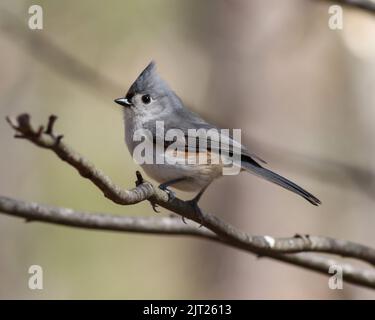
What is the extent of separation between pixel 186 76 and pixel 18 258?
3318 mm

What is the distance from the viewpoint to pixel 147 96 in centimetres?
408

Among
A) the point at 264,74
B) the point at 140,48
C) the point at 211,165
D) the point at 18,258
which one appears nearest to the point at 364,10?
the point at 211,165

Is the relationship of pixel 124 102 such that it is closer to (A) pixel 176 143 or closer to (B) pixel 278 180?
(A) pixel 176 143

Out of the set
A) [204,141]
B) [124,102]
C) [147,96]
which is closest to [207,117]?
[147,96]

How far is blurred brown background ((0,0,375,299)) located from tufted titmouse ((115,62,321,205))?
1024 mm

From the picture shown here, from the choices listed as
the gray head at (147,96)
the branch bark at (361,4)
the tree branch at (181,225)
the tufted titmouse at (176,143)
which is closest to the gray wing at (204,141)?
the tufted titmouse at (176,143)

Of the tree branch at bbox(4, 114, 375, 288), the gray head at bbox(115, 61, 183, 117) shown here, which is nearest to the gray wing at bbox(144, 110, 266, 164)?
the gray head at bbox(115, 61, 183, 117)

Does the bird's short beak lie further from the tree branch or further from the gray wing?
the tree branch

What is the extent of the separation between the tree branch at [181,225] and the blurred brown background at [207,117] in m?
1.32

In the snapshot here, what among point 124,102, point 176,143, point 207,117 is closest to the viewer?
point 176,143

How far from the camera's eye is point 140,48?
8.91m

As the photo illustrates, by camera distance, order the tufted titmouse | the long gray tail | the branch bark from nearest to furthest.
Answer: the branch bark
the long gray tail
the tufted titmouse

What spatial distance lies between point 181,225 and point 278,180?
604 millimetres

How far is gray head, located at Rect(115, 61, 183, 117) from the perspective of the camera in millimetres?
4039
